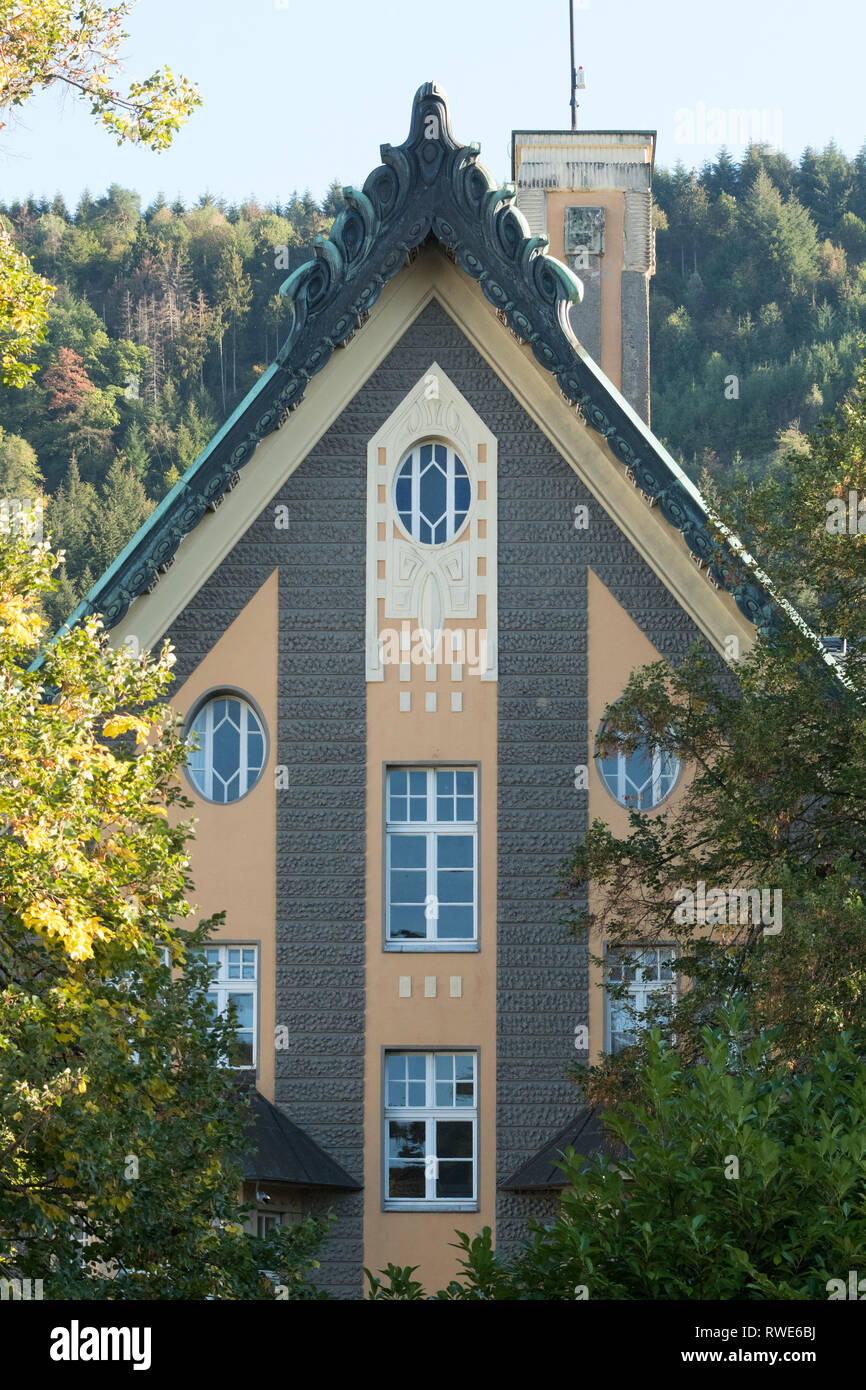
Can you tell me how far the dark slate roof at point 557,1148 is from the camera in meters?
19.1

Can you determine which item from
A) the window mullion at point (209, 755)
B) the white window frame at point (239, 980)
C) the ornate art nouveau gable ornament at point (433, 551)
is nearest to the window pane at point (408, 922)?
the white window frame at point (239, 980)

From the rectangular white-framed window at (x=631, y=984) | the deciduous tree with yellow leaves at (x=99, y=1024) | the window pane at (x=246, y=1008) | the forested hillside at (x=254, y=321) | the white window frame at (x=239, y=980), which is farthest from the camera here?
the forested hillside at (x=254, y=321)

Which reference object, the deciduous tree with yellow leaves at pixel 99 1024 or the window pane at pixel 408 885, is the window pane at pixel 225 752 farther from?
the deciduous tree with yellow leaves at pixel 99 1024

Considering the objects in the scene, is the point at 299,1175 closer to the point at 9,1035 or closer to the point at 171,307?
the point at 9,1035

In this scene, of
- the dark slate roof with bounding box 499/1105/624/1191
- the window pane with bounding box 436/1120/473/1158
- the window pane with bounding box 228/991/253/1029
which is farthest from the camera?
the window pane with bounding box 228/991/253/1029

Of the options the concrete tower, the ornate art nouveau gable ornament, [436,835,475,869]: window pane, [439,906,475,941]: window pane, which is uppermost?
the concrete tower

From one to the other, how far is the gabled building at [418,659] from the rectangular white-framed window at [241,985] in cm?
3

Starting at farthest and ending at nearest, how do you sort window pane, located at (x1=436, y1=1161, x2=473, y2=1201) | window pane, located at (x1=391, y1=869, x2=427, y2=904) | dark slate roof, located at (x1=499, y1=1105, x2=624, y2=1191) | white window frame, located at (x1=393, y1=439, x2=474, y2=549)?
white window frame, located at (x1=393, y1=439, x2=474, y2=549) → window pane, located at (x1=391, y1=869, x2=427, y2=904) → window pane, located at (x1=436, y1=1161, x2=473, y2=1201) → dark slate roof, located at (x1=499, y1=1105, x2=624, y2=1191)

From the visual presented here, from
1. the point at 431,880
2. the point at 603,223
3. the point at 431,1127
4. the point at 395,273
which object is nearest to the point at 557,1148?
the point at 431,1127

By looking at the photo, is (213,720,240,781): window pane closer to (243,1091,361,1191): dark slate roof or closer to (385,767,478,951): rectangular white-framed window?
(385,767,478,951): rectangular white-framed window

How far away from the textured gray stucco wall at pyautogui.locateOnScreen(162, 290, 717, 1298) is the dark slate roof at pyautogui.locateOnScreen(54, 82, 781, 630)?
655mm

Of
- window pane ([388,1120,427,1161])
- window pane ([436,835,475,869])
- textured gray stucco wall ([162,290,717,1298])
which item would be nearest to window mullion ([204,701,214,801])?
textured gray stucco wall ([162,290,717,1298])

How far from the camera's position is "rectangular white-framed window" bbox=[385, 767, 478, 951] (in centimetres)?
2034
